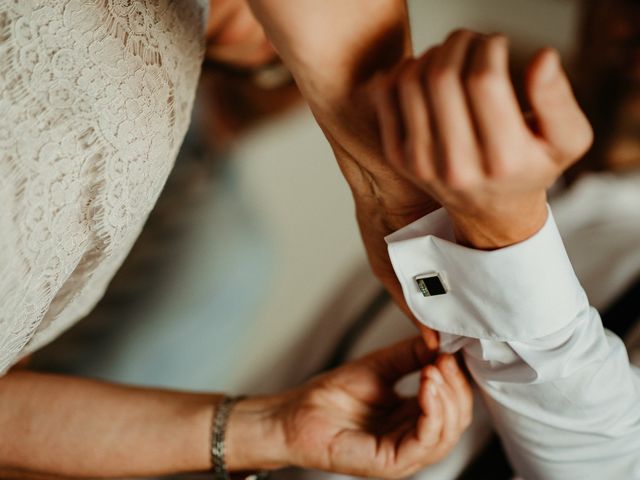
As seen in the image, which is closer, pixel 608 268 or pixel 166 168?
pixel 166 168

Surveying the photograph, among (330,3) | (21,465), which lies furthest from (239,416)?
(330,3)

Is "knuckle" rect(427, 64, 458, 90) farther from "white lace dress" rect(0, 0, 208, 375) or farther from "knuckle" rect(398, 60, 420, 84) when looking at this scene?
"white lace dress" rect(0, 0, 208, 375)

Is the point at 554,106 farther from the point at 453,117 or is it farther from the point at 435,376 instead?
the point at 435,376

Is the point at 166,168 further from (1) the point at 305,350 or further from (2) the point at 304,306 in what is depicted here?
(2) the point at 304,306

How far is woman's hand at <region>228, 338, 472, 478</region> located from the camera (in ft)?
1.96

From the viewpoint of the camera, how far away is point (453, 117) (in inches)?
13.2

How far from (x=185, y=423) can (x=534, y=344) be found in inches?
16.3

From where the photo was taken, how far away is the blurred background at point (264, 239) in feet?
3.32

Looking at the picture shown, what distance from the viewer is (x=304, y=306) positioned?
146cm

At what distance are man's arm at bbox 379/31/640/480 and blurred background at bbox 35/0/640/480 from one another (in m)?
0.37

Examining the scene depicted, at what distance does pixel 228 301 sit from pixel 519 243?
1085mm

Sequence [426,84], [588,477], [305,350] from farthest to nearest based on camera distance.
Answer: [305,350] → [588,477] → [426,84]

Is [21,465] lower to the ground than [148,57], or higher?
lower

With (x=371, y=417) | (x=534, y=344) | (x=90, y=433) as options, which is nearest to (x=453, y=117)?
(x=534, y=344)
